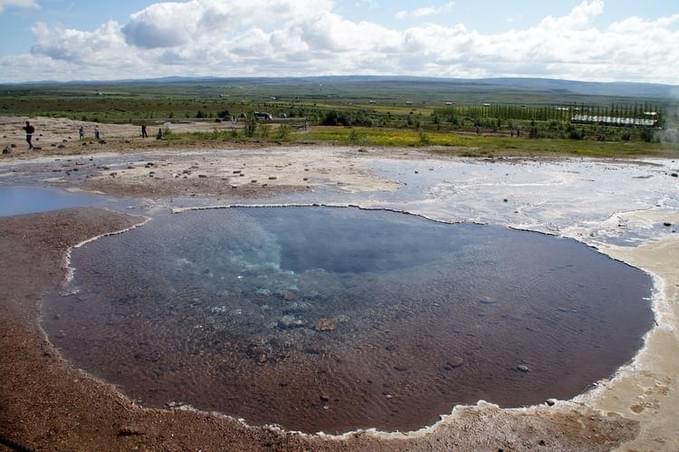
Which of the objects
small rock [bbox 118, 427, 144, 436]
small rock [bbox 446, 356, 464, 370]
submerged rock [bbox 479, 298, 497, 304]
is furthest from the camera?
submerged rock [bbox 479, 298, 497, 304]

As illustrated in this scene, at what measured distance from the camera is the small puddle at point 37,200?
779 inches

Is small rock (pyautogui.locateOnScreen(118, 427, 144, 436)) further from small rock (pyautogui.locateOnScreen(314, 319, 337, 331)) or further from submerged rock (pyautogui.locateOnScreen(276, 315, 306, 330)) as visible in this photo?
small rock (pyautogui.locateOnScreen(314, 319, 337, 331))

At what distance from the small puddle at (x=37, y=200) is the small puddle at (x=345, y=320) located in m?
4.85

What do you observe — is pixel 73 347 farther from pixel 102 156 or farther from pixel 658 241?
pixel 102 156

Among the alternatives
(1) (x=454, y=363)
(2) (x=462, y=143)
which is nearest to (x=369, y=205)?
(1) (x=454, y=363)

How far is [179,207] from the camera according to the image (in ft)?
66.4

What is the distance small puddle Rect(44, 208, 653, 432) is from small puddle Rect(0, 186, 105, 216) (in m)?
4.85

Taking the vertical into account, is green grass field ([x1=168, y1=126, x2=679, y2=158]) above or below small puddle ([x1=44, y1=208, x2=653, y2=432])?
above

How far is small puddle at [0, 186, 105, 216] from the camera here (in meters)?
19.8

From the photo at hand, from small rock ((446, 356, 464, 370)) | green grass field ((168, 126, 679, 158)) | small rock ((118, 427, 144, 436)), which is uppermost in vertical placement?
green grass field ((168, 126, 679, 158))

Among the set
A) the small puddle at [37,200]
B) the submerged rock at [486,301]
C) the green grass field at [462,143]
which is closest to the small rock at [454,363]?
the submerged rock at [486,301]

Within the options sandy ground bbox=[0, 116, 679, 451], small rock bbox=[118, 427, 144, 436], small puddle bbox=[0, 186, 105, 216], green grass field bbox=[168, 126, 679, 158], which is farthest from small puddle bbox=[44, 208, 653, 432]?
green grass field bbox=[168, 126, 679, 158]

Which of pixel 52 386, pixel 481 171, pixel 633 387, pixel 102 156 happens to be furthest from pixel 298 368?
pixel 102 156

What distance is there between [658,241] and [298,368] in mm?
12552
